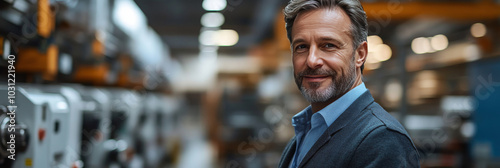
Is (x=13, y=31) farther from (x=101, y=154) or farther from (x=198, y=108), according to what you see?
(x=198, y=108)

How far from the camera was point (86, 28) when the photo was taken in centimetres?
461

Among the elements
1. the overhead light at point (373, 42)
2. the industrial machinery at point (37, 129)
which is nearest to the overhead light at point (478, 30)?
the overhead light at point (373, 42)

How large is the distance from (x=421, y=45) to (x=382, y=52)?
31.6 inches

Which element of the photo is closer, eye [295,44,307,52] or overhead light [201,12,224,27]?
eye [295,44,307,52]

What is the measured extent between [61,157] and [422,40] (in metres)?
3.38

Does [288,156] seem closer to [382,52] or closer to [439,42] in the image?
[439,42]

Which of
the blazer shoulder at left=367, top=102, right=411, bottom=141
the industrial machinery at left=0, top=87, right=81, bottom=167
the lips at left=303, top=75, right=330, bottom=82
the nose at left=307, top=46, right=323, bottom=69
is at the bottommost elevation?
the industrial machinery at left=0, top=87, right=81, bottom=167

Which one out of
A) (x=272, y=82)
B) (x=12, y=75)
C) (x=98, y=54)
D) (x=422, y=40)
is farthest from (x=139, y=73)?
(x=12, y=75)

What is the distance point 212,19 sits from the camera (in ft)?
26.2

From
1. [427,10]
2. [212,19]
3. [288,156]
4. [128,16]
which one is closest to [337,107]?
[288,156]

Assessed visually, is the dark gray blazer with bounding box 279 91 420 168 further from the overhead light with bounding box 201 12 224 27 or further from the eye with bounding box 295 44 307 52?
the overhead light with bounding box 201 12 224 27

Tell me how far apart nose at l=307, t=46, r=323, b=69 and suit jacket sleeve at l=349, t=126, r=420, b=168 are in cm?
27

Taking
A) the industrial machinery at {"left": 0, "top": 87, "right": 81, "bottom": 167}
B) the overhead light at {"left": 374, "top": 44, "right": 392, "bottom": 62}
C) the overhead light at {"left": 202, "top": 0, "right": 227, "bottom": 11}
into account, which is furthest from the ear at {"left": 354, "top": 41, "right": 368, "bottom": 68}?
the overhead light at {"left": 202, "top": 0, "right": 227, "bottom": 11}

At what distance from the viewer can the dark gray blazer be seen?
1100 mm
